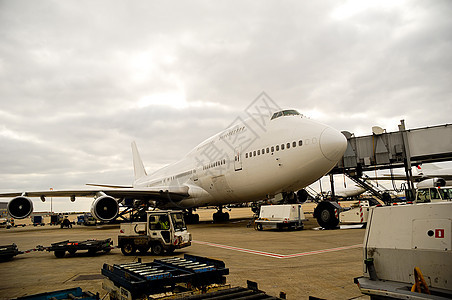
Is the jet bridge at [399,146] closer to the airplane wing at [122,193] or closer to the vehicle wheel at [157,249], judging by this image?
the airplane wing at [122,193]

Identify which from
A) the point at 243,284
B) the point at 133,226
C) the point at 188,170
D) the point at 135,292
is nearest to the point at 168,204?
the point at 188,170

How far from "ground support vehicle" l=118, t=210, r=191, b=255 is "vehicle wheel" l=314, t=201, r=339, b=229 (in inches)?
332

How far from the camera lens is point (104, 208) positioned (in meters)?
18.8

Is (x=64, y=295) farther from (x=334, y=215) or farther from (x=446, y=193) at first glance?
(x=446, y=193)

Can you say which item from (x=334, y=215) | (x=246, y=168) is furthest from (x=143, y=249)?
(x=334, y=215)

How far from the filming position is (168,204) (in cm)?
2544

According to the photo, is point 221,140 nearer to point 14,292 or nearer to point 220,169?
point 220,169

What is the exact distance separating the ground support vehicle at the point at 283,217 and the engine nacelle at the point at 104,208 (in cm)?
881

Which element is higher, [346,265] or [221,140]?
[221,140]

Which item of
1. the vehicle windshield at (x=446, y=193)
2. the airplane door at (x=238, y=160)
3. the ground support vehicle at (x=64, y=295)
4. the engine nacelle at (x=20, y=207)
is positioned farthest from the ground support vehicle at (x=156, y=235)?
the engine nacelle at (x=20, y=207)

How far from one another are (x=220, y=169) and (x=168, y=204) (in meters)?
7.85

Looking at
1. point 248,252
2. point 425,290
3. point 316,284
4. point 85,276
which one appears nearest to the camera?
point 425,290

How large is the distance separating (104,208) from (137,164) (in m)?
24.2

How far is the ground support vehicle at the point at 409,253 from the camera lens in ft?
10.8
